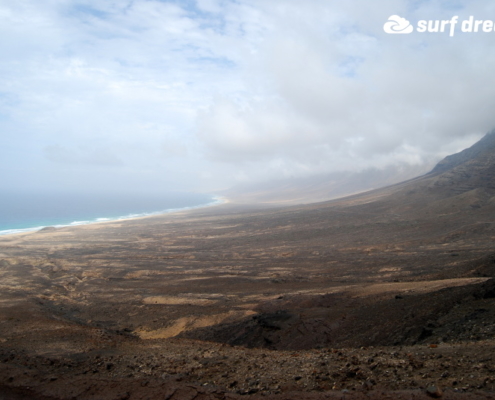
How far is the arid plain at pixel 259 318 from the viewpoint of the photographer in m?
6.65

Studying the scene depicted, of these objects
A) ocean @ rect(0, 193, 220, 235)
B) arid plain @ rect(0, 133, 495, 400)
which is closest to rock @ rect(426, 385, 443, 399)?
arid plain @ rect(0, 133, 495, 400)

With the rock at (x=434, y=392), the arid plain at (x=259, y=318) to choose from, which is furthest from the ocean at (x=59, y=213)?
the rock at (x=434, y=392)

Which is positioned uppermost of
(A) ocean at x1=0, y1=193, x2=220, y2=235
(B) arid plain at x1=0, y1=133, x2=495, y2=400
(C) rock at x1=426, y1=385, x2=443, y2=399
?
(A) ocean at x1=0, y1=193, x2=220, y2=235

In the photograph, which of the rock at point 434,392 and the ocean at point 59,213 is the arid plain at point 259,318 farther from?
the ocean at point 59,213

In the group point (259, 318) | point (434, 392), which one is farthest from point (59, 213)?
point (434, 392)

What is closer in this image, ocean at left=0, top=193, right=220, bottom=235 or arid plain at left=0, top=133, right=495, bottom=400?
arid plain at left=0, top=133, right=495, bottom=400

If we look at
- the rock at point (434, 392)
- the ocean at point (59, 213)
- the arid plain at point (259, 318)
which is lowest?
the arid plain at point (259, 318)

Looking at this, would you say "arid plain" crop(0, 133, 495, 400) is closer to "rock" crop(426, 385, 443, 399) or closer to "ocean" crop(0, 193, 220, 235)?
"rock" crop(426, 385, 443, 399)

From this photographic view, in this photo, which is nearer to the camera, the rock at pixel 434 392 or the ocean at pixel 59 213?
the rock at pixel 434 392

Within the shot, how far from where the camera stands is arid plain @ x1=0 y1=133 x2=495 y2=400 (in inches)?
262

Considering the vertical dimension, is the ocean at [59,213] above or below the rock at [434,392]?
above

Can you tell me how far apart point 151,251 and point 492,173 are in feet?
203

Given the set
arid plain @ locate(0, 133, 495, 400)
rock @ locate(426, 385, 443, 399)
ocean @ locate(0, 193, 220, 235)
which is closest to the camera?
rock @ locate(426, 385, 443, 399)

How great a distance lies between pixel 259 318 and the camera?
43.3 feet
